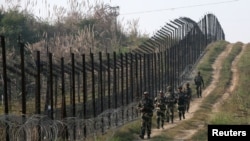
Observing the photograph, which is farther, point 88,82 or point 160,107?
point 88,82

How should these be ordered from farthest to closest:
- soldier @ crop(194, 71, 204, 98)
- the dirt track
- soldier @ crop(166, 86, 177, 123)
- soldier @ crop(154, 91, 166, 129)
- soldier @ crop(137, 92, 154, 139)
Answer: soldier @ crop(194, 71, 204, 98), soldier @ crop(166, 86, 177, 123), soldier @ crop(154, 91, 166, 129), the dirt track, soldier @ crop(137, 92, 154, 139)

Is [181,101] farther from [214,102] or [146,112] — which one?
[214,102]

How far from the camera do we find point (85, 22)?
1676 inches

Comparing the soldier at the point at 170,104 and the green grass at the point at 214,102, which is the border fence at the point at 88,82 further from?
the soldier at the point at 170,104

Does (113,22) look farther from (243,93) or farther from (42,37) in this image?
(243,93)

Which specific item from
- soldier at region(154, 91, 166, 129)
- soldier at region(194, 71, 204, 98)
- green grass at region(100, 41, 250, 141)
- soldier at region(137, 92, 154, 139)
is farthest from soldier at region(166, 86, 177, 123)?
soldier at region(194, 71, 204, 98)

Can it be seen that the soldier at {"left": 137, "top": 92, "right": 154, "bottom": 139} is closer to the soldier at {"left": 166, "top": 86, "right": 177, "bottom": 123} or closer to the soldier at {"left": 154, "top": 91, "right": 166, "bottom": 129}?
the soldier at {"left": 154, "top": 91, "right": 166, "bottom": 129}

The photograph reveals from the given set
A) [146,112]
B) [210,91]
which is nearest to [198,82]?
[210,91]

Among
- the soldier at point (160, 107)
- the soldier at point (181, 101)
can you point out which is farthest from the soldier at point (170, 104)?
the soldier at point (160, 107)

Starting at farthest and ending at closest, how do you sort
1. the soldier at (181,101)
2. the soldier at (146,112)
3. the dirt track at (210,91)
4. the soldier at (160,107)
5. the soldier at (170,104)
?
the soldier at (181,101) < the soldier at (170,104) < the soldier at (160,107) < the dirt track at (210,91) < the soldier at (146,112)

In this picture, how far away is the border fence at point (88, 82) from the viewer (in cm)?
1149

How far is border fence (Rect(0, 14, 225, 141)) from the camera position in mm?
11492

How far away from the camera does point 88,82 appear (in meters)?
27.4

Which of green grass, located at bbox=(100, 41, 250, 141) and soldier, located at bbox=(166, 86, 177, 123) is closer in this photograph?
green grass, located at bbox=(100, 41, 250, 141)
